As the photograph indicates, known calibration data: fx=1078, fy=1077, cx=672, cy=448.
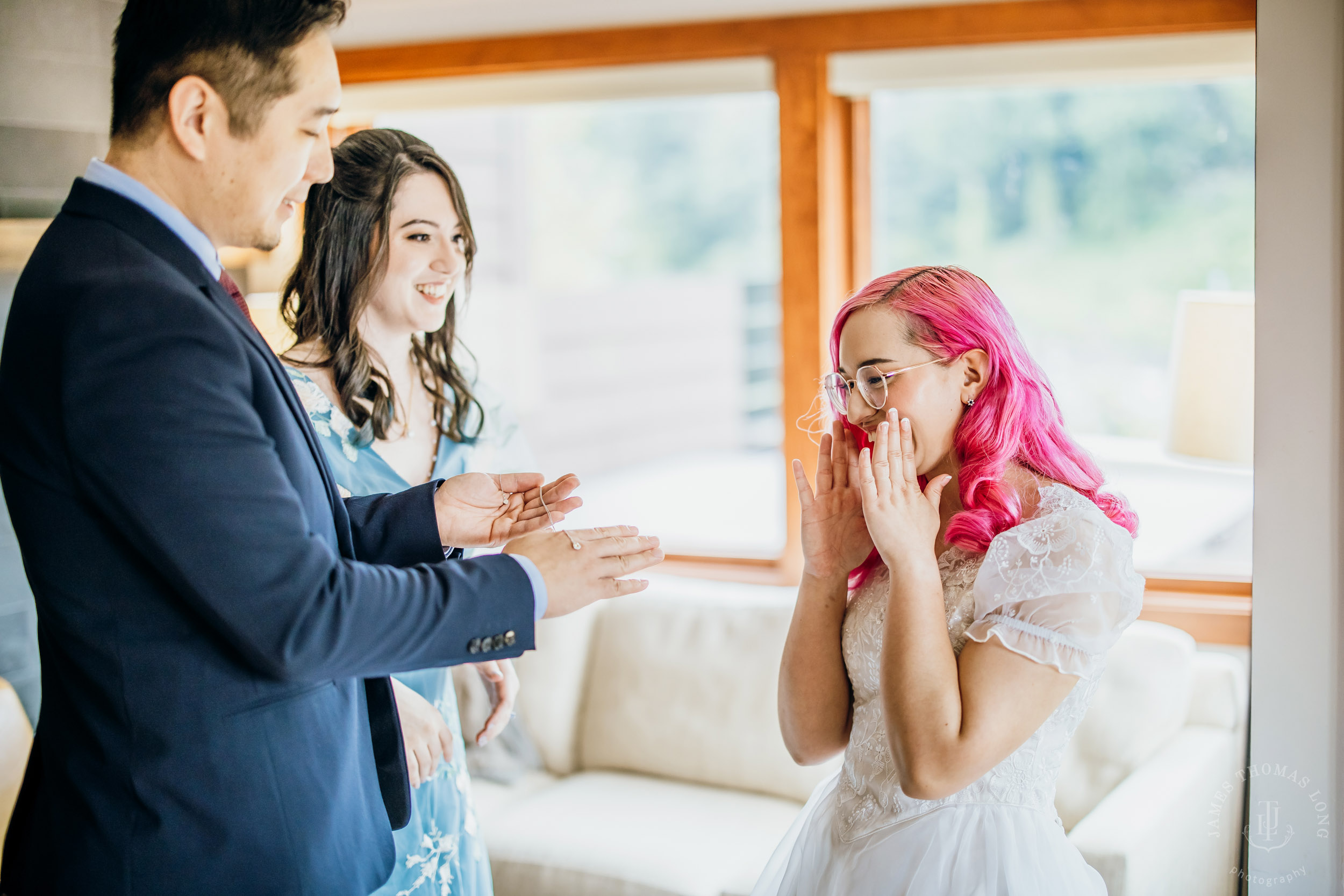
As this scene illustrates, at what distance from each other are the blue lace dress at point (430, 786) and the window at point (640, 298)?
63.8 inches

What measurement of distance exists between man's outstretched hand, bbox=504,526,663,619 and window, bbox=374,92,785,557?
6.95 feet

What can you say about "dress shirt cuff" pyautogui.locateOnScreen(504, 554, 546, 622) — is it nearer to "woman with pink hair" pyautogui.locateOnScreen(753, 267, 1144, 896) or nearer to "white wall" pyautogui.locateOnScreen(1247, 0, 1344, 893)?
"woman with pink hair" pyautogui.locateOnScreen(753, 267, 1144, 896)

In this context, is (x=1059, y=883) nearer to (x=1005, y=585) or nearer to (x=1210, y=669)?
(x=1005, y=585)

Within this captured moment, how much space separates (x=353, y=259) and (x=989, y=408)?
1056mm

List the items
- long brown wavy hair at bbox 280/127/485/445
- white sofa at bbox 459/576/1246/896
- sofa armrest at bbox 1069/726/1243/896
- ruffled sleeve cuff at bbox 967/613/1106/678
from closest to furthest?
ruffled sleeve cuff at bbox 967/613/1106/678 < long brown wavy hair at bbox 280/127/485/445 < sofa armrest at bbox 1069/726/1243/896 < white sofa at bbox 459/576/1246/896

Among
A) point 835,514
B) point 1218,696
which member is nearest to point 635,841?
point 835,514

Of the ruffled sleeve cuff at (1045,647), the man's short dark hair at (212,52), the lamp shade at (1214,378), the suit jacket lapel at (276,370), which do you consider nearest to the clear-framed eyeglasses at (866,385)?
the ruffled sleeve cuff at (1045,647)

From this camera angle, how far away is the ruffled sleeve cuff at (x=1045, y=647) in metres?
1.29

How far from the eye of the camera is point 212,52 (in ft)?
3.49

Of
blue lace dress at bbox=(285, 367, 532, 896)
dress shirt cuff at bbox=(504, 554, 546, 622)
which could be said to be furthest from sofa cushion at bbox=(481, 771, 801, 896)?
dress shirt cuff at bbox=(504, 554, 546, 622)

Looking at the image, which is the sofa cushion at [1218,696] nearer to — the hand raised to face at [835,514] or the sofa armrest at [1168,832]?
the sofa armrest at [1168,832]

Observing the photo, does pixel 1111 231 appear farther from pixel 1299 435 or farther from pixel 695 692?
pixel 695 692

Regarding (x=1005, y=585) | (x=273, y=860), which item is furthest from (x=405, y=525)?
(x=1005, y=585)

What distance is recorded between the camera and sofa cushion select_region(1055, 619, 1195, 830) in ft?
8.02
